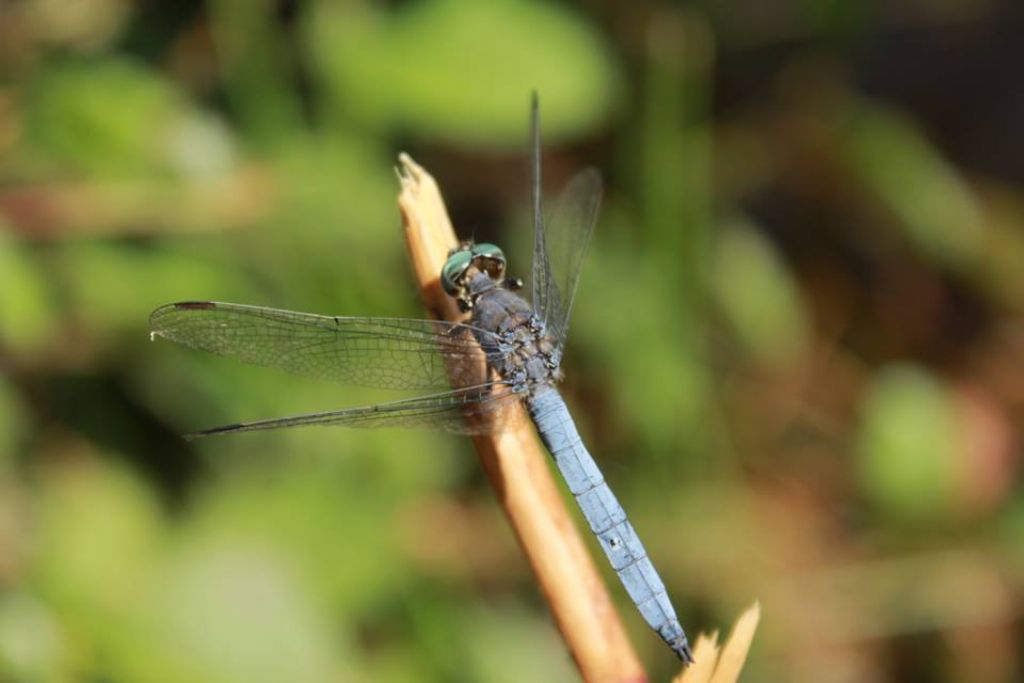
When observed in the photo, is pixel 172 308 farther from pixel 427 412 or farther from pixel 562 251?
pixel 562 251

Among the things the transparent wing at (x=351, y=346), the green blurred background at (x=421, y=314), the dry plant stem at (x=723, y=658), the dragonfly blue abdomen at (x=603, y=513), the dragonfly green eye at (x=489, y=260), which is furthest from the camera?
the green blurred background at (x=421, y=314)

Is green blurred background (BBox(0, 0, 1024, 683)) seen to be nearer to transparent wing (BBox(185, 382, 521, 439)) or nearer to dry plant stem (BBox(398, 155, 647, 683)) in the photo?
transparent wing (BBox(185, 382, 521, 439))

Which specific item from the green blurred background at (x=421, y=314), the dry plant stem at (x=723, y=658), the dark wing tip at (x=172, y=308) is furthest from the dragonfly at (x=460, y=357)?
the dry plant stem at (x=723, y=658)

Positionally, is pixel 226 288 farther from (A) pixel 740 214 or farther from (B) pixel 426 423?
A: (A) pixel 740 214

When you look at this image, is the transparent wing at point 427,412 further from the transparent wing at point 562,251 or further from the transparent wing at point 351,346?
→ the transparent wing at point 562,251

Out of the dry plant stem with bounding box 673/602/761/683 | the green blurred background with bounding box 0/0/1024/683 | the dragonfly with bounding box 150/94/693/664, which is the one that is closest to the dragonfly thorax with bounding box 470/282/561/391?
the dragonfly with bounding box 150/94/693/664

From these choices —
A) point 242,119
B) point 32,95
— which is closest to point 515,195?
point 242,119

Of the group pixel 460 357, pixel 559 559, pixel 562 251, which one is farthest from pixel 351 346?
pixel 559 559
